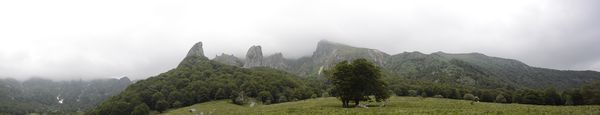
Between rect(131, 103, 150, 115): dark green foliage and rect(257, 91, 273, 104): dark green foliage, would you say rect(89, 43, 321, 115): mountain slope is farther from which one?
rect(131, 103, 150, 115): dark green foliage

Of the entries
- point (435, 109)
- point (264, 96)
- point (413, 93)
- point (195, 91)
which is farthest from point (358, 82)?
point (195, 91)

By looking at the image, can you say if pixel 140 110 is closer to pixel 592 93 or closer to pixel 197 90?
pixel 197 90

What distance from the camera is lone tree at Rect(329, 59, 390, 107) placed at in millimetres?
61216

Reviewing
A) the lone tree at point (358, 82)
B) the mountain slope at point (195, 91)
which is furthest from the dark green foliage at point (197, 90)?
the lone tree at point (358, 82)

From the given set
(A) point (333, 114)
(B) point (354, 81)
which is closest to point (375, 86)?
(B) point (354, 81)

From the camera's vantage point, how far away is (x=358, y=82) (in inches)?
2432

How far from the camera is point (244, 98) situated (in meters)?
137

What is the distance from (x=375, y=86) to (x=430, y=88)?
3707 inches

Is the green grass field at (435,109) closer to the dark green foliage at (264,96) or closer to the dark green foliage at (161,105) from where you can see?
the dark green foliage at (264,96)

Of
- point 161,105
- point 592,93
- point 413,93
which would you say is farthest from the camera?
point 413,93

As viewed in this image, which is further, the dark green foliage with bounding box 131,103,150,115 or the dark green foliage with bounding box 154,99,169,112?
the dark green foliage with bounding box 154,99,169,112

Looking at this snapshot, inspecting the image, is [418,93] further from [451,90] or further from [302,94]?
[302,94]

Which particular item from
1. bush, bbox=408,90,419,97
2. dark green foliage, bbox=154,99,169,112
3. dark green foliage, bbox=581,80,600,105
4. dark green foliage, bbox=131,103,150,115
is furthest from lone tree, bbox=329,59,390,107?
dark green foliage, bbox=154,99,169,112

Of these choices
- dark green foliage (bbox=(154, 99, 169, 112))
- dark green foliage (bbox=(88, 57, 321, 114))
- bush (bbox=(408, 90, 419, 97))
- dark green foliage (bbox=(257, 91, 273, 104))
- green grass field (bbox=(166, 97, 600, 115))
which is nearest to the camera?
green grass field (bbox=(166, 97, 600, 115))
